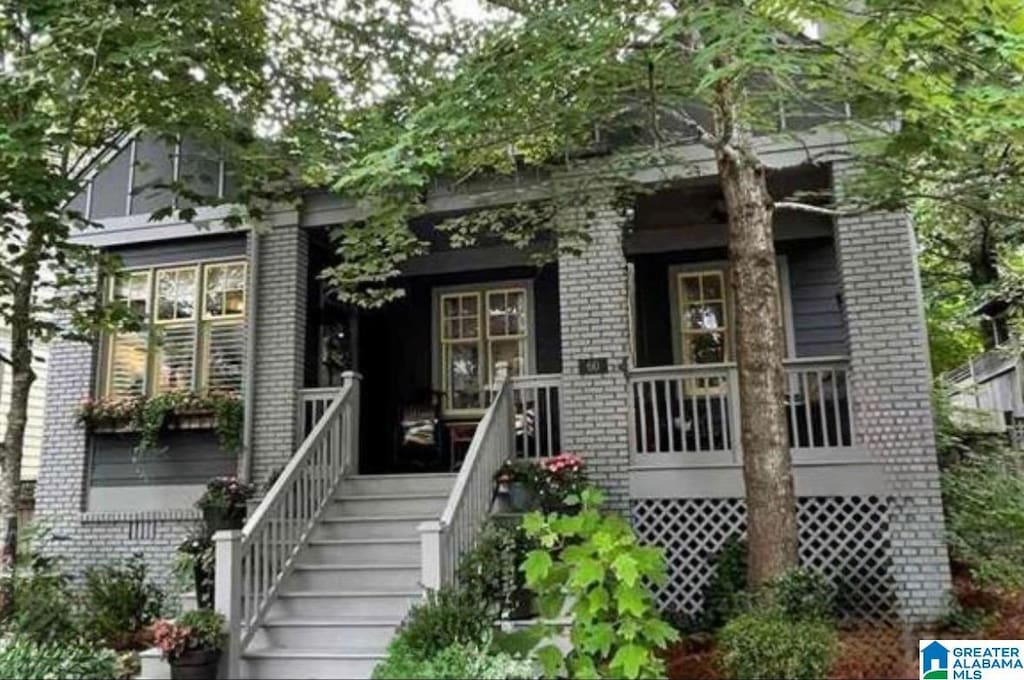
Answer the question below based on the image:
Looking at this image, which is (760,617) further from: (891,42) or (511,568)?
(891,42)

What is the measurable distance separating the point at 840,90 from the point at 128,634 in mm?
7407

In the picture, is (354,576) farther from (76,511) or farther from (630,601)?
(76,511)

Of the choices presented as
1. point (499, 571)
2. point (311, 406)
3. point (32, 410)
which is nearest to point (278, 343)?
point (311, 406)

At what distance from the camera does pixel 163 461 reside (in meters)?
9.44

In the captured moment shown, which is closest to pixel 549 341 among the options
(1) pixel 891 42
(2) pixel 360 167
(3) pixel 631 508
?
Result: (3) pixel 631 508

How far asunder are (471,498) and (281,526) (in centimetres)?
168

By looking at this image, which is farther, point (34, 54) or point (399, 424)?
point (399, 424)

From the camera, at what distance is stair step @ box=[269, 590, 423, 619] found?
670 centimetres

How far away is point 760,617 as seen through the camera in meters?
5.36

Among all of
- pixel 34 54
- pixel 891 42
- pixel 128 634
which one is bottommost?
pixel 128 634

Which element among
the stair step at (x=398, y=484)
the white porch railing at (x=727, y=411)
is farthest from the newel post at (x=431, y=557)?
the white porch railing at (x=727, y=411)

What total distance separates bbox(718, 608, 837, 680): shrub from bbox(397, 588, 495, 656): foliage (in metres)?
1.58

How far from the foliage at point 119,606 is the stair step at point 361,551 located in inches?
67.2

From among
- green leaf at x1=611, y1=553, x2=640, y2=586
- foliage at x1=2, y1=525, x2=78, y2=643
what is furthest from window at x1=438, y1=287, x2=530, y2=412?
green leaf at x1=611, y1=553, x2=640, y2=586
